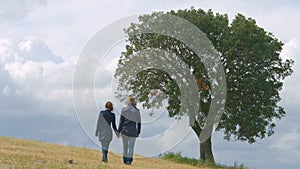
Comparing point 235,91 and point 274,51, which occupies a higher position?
point 274,51

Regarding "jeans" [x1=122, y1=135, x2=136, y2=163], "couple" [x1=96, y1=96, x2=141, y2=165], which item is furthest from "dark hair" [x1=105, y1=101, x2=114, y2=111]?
"jeans" [x1=122, y1=135, x2=136, y2=163]

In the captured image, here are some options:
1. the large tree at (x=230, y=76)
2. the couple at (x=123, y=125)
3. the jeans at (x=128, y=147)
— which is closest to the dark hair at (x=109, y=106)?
the couple at (x=123, y=125)

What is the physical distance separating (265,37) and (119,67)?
32.2 feet

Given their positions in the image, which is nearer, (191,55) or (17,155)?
(17,155)

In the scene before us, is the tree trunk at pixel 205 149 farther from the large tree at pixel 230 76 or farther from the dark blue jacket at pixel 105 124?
the dark blue jacket at pixel 105 124

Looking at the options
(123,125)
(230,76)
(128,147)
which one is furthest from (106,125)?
A: (230,76)

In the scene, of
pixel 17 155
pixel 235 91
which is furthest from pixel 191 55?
pixel 17 155

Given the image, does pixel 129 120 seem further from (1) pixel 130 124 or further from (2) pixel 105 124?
(2) pixel 105 124

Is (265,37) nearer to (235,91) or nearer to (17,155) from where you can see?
(235,91)

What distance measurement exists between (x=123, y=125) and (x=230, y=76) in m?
14.9

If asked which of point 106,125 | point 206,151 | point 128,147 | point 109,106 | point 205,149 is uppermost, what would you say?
point 205,149

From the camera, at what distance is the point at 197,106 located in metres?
33.7

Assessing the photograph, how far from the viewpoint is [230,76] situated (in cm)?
3412

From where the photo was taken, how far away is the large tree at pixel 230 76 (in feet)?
110
